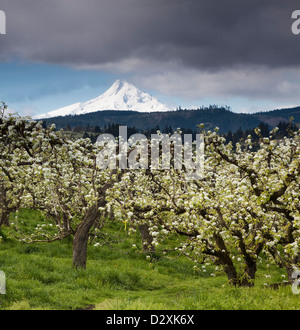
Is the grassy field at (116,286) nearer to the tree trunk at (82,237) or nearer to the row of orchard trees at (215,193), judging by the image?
the tree trunk at (82,237)

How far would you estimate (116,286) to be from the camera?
18.3 m

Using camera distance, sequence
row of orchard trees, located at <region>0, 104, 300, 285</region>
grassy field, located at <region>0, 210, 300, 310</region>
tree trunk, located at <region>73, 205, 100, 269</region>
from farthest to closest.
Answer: tree trunk, located at <region>73, 205, 100, 269</region>
row of orchard trees, located at <region>0, 104, 300, 285</region>
grassy field, located at <region>0, 210, 300, 310</region>

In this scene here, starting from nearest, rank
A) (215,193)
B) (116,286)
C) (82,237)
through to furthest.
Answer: (215,193) → (116,286) → (82,237)

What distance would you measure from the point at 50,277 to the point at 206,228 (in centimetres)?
932

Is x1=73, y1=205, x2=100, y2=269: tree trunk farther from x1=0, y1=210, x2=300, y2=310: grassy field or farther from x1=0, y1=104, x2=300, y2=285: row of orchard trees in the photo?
x1=0, y1=104, x2=300, y2=285: row of orchard trees

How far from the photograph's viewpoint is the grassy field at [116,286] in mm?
10539

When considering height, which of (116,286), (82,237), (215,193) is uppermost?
(215,193)

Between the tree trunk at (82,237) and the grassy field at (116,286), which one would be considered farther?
the tree trunk at (82,237)

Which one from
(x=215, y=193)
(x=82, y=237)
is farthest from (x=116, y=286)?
(x=215, y=193)

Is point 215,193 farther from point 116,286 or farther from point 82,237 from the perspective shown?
point 82,237

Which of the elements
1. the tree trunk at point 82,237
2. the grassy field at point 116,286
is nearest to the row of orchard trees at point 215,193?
the grassy field at point 116,286

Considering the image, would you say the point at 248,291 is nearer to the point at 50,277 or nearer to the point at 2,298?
the point at 2,298

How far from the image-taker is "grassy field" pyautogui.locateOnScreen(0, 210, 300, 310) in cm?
1054

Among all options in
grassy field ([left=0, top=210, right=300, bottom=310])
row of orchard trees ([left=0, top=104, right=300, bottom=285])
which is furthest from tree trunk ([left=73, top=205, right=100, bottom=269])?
row of orchard trees ([left=0, top=104, right=300, bottom=285])
